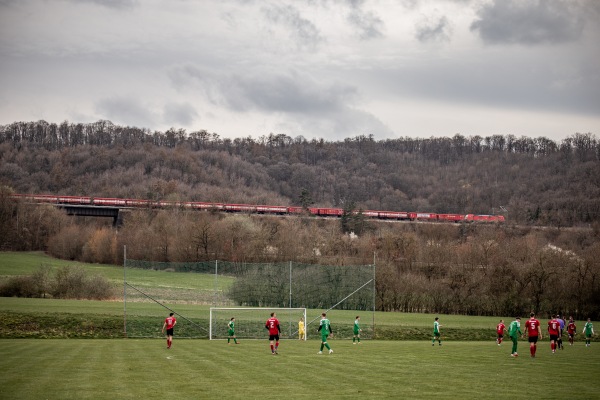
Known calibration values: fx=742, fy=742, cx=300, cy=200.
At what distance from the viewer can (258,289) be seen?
177 feet

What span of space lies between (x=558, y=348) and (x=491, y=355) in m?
8.70

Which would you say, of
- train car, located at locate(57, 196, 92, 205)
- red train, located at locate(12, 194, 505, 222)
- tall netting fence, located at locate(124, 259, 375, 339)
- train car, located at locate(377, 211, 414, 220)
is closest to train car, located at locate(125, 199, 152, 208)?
red train, located at locate(12, 194, 505, 222)

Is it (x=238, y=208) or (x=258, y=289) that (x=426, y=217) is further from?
(x=258, y=289)

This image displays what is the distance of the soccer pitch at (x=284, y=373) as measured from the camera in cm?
2183

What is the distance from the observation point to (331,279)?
5444 cm

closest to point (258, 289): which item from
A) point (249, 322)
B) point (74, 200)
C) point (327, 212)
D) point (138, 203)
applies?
point (249, 322)

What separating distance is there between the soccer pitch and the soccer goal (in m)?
10.9

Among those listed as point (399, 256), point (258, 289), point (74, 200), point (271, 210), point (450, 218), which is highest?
point (74, 200)

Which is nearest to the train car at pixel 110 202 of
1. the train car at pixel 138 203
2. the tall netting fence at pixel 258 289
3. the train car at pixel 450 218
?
the train car at pixel 138 203

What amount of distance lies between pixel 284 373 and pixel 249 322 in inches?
937

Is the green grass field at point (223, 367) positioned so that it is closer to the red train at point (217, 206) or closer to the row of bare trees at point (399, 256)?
the row of bare trees at point (399, 256)

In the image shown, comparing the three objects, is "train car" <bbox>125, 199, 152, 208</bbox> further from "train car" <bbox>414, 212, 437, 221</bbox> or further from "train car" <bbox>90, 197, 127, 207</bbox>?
"train car" <bbox>414, 212, 437, 221</bbox>

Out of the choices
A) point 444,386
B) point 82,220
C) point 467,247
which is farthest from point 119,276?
point 82,220

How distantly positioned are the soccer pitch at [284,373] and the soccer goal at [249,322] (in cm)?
1094
